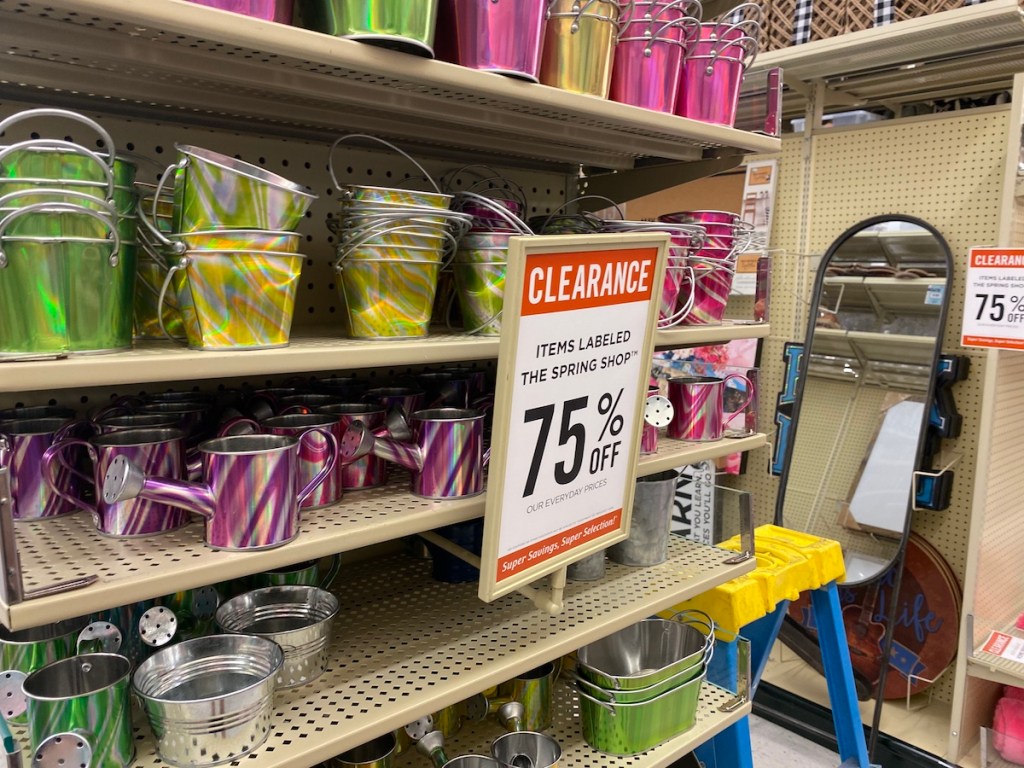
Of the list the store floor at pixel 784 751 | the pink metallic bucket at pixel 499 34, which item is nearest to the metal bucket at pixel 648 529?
the pink metallic bucket at pixel 499 34

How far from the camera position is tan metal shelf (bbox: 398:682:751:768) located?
1352mm

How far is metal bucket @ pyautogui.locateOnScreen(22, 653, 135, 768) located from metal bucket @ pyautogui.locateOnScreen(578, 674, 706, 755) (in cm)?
81

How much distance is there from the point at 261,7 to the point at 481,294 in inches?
20.0

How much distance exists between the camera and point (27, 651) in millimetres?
991

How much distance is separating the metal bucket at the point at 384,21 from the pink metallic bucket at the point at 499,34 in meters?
0.09

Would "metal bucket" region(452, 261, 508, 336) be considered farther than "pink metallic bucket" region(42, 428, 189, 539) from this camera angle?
Yes

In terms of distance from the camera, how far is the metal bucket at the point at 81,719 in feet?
2.75

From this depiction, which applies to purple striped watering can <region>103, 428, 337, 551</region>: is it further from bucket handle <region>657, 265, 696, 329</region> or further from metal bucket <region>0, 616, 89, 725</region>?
bucket handle <region>657, 265, 696, 329</region>

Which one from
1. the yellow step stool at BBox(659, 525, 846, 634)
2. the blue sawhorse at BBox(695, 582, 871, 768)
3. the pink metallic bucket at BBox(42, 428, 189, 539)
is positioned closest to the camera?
the pink metallic bucket at BBox(42, 428, 189, 539)

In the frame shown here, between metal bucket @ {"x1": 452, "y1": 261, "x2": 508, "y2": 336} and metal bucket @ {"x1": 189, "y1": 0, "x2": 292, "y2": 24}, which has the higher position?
metal bucket @ {"x1": 189, "y1": 0, "x2": 292, "y2": 24}

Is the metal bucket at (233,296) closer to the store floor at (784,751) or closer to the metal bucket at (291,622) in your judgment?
the metal bucket at (291,622)

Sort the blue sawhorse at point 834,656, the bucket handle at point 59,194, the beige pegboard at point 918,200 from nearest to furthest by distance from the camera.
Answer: the bucket handle at point 59,194
the blue sawhorse at point 834,656
the beige pegboard at point 918,200

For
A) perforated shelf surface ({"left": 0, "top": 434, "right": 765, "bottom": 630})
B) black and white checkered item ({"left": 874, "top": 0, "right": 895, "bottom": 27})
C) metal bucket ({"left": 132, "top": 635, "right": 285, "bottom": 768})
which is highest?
black and white checkered item ({"left": 874, "top": 0, "right": 895, "bottom": 27})

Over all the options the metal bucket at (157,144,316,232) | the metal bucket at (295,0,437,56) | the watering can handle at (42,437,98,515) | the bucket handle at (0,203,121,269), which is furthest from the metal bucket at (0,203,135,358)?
the metal bucket at (295,0,437,56)
